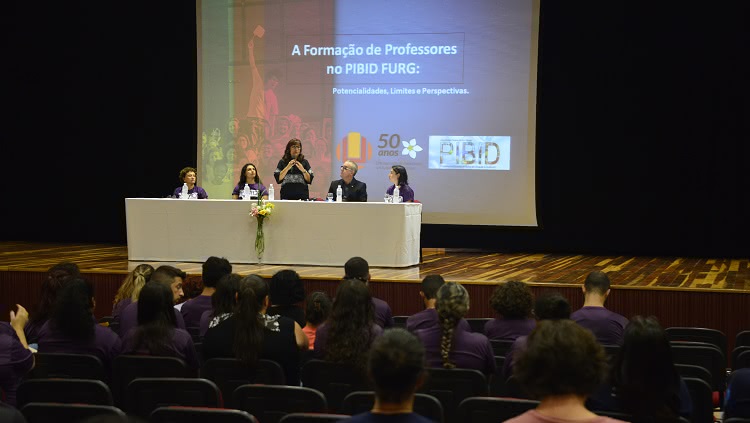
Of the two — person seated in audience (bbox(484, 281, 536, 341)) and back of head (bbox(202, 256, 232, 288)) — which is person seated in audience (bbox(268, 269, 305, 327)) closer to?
back of head (bbox(202, 256, 232, 288))

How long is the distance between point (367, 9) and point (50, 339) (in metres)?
8.49

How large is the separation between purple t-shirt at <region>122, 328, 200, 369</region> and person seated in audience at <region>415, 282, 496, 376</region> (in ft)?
3.32

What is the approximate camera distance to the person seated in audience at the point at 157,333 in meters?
4.07

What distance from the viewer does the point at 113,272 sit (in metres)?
8.48

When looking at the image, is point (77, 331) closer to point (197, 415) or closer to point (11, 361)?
point (11, 361)

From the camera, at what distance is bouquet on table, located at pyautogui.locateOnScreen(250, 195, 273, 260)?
29.9 feet

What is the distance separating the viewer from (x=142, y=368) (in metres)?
3.86

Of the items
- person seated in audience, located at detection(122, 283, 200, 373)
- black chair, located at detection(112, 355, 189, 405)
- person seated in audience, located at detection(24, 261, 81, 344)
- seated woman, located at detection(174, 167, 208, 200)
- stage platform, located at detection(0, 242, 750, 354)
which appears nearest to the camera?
black chair, located at detection(112, 355, 189, 405)

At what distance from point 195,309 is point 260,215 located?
12.6 feet

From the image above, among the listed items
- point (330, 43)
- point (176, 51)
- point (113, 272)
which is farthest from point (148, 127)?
point (113, 272)

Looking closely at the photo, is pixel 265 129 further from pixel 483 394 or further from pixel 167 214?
pixel 483 394

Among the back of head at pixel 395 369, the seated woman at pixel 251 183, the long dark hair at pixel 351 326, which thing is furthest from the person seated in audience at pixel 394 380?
the seated woman at pixel 251 183

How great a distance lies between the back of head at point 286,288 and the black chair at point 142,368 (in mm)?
1167

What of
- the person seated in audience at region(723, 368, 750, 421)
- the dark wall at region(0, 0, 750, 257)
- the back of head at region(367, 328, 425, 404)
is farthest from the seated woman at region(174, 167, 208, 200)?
the back of head at region(367, 328, 425, 404)
